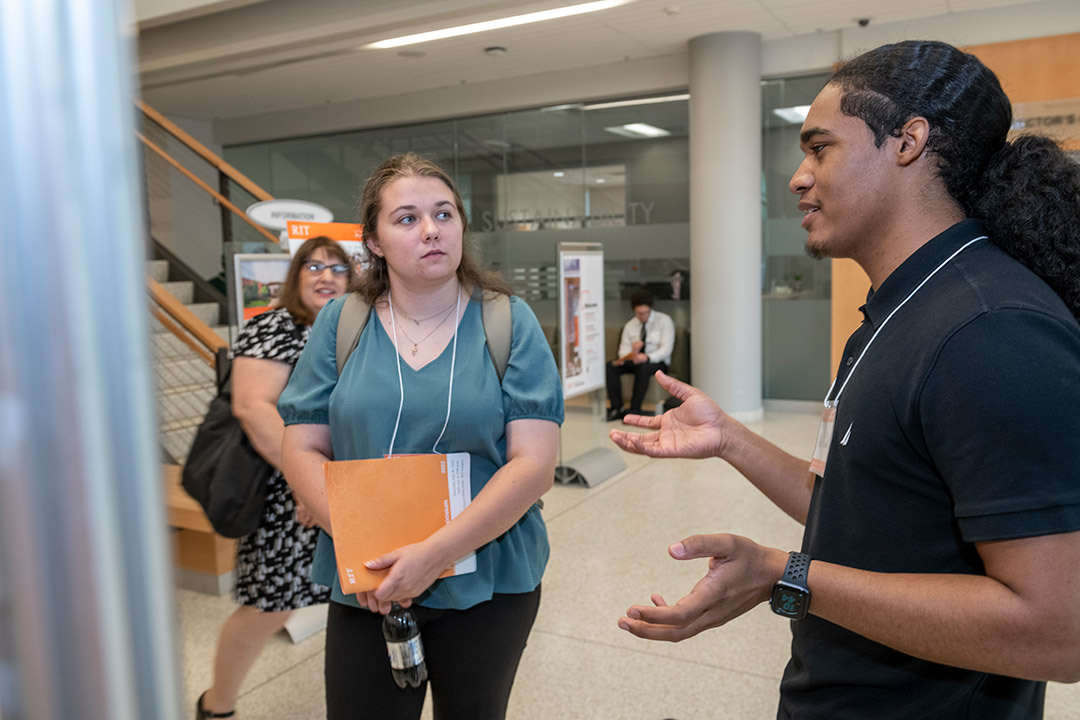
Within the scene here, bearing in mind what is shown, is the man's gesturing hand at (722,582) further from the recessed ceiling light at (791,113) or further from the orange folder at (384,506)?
the recessed ceiling light at (791,113)

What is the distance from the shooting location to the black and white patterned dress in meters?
2.42

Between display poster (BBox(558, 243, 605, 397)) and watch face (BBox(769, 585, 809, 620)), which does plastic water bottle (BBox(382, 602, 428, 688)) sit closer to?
watch face (BBox(769, 585, 809, 620))

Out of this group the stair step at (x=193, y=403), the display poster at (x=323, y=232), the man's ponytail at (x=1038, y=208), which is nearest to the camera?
the man's ponytail at (x=1038, y=208)

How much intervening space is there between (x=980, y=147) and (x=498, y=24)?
6.94m

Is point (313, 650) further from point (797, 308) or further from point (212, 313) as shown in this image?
point (797, 308)

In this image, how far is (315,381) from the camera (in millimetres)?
1706

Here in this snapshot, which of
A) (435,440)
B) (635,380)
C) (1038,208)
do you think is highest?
(1038,208)

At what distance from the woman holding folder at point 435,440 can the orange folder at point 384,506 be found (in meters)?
0.03

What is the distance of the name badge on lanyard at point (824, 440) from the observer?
1.18 m

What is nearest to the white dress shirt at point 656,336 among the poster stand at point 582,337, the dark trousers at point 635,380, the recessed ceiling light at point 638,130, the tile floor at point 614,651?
the dark trousers at point 635,380

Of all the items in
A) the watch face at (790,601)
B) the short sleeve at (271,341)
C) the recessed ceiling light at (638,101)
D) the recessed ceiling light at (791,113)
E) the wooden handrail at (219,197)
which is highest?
the recessed ceiling light at (638,101)

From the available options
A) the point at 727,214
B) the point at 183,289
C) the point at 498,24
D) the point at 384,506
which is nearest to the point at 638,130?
the point at 727,214

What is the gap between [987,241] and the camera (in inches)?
41.9

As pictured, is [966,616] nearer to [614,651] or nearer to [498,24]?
[614,651]
